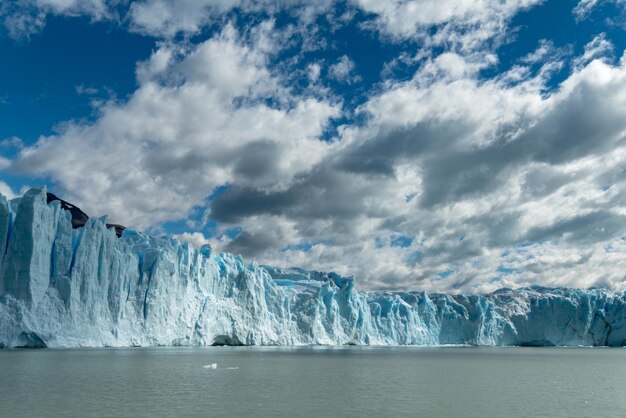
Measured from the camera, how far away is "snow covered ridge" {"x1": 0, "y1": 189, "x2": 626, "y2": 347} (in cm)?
4872

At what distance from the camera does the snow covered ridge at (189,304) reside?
48.7 metres

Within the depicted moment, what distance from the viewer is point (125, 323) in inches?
2248

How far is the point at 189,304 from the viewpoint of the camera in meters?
66.1

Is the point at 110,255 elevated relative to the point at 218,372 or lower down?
elevated

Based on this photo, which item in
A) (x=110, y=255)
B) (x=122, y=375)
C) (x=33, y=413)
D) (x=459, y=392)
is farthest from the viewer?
(x=110, y=255)

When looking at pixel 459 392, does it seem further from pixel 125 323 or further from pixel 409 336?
pixel 409 336

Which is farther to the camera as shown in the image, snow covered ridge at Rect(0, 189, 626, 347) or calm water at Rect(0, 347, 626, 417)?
snow covered ridge at Rect(0, 189, 626, 347)

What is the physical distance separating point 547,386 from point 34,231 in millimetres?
41537

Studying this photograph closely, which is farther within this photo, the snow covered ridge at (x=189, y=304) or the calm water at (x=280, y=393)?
the snow covered ridge at (x=189, y=304)

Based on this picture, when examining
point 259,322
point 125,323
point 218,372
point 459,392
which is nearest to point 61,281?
point 125,323

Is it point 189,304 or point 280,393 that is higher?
point 189,304

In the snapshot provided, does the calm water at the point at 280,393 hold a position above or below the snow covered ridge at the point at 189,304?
below

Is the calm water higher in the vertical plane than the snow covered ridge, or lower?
lower

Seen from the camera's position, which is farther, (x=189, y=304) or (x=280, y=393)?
(x=189, y=304)
